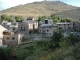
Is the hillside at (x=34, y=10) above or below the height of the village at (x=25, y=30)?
above

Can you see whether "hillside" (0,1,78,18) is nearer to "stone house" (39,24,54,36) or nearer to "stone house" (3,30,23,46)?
"stone house" (39,24,54,36)

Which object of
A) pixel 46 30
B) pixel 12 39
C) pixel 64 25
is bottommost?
Answer: pixel 12 39

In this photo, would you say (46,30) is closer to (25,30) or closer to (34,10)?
(25,30)

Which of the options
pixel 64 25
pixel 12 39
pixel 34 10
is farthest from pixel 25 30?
pixel 34 10

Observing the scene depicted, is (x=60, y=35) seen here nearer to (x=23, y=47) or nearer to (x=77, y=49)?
(x=23, y=47)

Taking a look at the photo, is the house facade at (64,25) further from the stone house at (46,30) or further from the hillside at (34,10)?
the hillside at (34,10)

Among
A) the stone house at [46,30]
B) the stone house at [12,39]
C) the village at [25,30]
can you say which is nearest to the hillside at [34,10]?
the village at [25,30]

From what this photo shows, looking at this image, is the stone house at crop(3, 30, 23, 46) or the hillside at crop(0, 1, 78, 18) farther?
the hillside at crop(0, 1, 78, 18)

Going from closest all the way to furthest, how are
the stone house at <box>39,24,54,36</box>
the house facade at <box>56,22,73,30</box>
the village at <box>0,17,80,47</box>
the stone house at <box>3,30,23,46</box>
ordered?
the stone house at <box>3,30,23,46</box> → the village at <box>0,17,80,47</box> → the stone house at <box>39,24,54,36</box> → the house facade at <box>56,22,73,30</box>

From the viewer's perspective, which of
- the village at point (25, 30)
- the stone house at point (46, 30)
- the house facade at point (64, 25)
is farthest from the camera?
the house facade at point (64, 25)

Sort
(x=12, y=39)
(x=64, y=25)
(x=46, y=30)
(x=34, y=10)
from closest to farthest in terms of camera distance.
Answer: (x=12, y=39), (x=46, y=30), (x=64, y=25), (x=34, y=10)

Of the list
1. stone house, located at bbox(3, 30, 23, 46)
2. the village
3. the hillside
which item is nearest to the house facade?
the village

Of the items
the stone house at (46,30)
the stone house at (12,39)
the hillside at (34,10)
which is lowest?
the stone house at (12,39)

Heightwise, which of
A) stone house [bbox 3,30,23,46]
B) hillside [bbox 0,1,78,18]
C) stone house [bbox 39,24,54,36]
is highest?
hillside [bbox 0,1,78,18]
